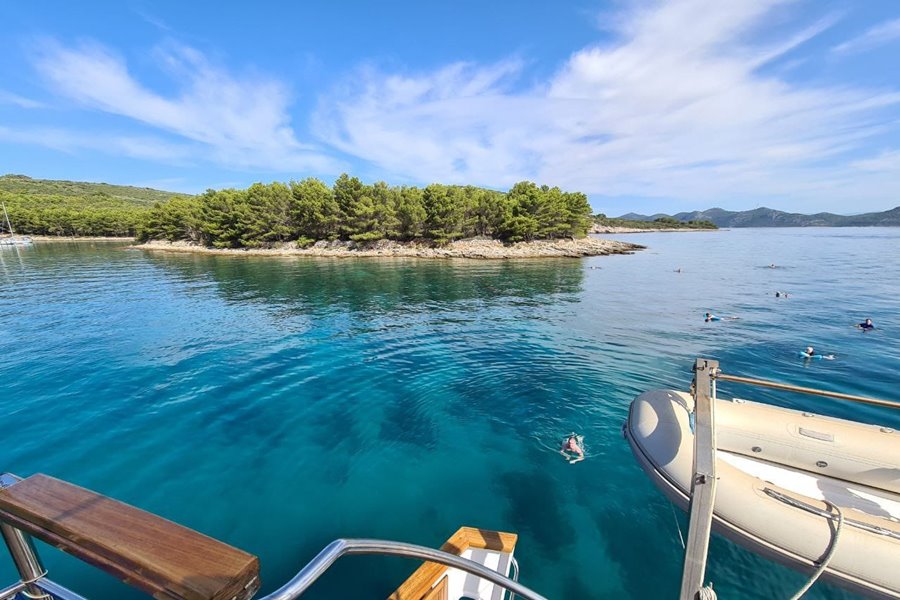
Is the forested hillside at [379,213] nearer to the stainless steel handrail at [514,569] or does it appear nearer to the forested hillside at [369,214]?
the forested hillside at [369,214]

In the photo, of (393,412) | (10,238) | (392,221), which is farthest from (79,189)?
(393,412)

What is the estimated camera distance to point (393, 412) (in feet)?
29.9

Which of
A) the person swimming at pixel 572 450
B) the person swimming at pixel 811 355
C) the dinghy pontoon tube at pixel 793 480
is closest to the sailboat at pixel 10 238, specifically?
the person swimming at pixel 572 450

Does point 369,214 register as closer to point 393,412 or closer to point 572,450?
point 393,412

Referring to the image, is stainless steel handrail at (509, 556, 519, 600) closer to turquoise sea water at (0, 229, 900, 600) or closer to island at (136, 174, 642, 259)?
turquoise sea water at (0, 229, 900, 600)

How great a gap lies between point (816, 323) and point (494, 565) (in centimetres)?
2118

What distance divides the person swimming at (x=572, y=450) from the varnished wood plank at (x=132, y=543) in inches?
274

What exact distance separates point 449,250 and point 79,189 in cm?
21435

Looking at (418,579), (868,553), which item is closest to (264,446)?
(418,579)

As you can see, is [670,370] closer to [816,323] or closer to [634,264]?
[816,323]

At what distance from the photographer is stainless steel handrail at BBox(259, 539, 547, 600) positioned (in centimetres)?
141

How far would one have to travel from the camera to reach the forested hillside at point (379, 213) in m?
58.5

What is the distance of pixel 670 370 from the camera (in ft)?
37.3

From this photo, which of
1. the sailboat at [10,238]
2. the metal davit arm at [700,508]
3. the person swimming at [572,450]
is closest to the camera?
the metal davit arm at [700,508]
